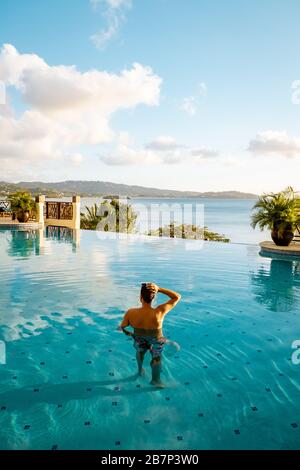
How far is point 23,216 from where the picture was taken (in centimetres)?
2061

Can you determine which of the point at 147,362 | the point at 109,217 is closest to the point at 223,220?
the point at 109,217

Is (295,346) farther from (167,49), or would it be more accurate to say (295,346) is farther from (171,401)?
(167,49)

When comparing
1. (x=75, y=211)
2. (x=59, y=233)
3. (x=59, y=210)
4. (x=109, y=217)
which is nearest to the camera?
(x=59, y=233)

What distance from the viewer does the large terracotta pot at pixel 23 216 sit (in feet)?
67.5

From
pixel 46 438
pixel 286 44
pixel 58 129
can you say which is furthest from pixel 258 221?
pixel 58 129

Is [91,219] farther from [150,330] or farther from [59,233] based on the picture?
[150,330]

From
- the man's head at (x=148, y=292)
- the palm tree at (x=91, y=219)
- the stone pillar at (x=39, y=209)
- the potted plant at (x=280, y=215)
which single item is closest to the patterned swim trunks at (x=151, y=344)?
the man's head at (x=148, y=292)

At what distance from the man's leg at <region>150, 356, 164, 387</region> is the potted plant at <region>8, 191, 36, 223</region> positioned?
18.2m

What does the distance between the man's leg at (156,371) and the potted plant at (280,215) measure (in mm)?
10841

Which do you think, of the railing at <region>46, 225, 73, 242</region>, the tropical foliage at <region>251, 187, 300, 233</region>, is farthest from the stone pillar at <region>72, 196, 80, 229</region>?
the tropical foliage at <region>251, 187, 300, 233</region>

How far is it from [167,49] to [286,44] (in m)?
5.21

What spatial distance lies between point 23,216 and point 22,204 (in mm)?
761

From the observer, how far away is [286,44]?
14.4 m

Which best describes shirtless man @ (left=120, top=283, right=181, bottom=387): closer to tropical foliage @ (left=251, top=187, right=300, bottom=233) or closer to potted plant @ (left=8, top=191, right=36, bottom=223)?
tropical foliage @ (left=251, top=187, right=300, bottom=233)
